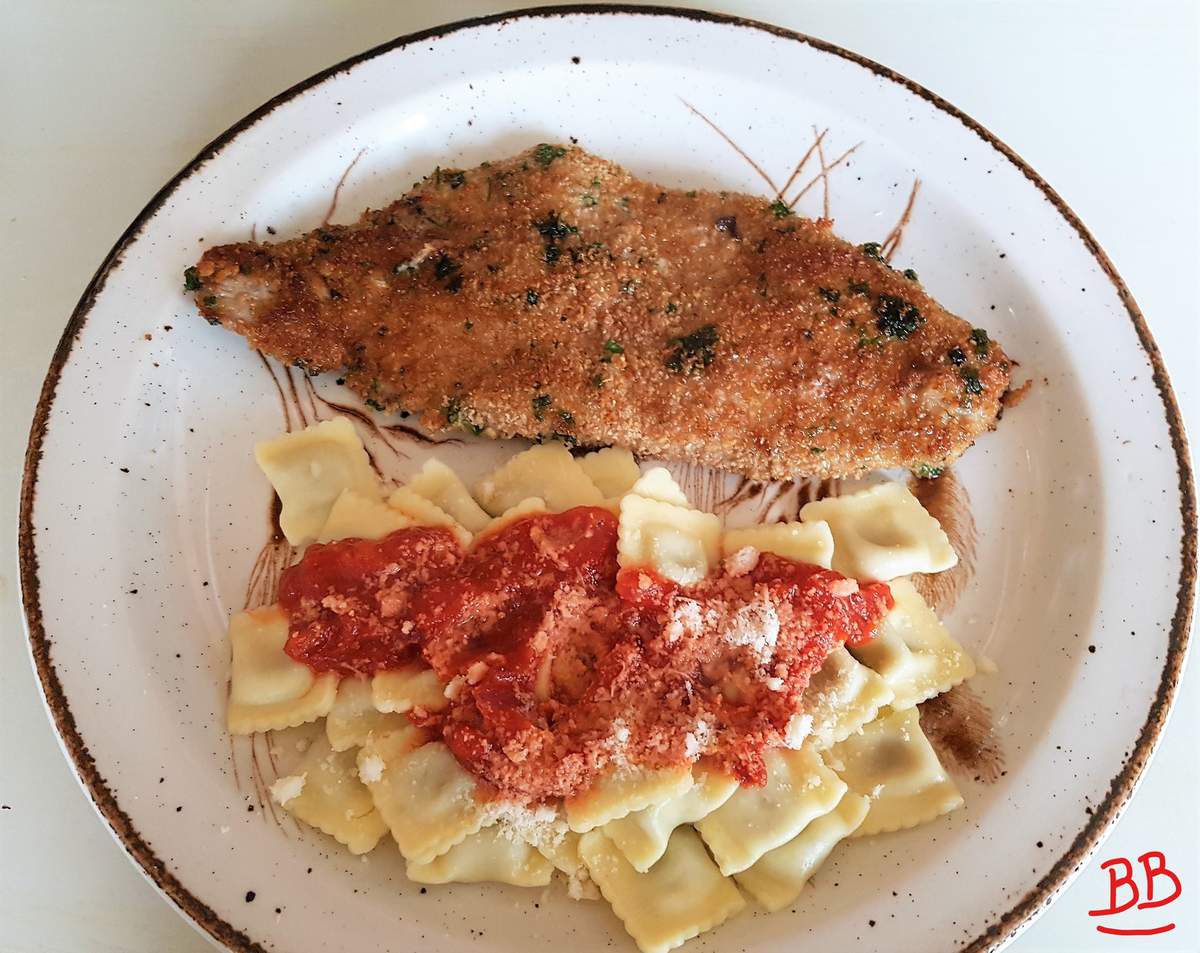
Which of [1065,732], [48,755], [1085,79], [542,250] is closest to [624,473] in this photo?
[542,250]

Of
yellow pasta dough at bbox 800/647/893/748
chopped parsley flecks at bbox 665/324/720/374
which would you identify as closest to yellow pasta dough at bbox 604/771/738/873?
yellow pasta dough at bbox 800/647/893/748

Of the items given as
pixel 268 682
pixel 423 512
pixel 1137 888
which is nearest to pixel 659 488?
pixel 423 512

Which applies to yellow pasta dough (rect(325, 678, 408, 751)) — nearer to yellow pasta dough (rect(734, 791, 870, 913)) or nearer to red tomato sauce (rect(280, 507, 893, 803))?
red tomato sauce (rect(280, 507, 893, 803))

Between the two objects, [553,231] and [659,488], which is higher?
[553,231]

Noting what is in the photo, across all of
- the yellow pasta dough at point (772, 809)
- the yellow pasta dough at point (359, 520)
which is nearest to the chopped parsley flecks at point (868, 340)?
the yellow pasta dough at point (772, 809)

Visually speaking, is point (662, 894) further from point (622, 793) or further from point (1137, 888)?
point (1137, 888)

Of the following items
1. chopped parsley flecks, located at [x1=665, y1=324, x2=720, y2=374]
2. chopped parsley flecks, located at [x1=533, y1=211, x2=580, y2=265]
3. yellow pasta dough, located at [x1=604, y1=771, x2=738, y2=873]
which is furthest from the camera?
chopped parsley flecks, located at [x1=533, y1=211, x2=580, y2=265]

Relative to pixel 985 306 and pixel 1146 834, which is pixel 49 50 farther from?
pixel 1146 834
